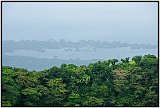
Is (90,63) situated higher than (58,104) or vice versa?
(90,63)

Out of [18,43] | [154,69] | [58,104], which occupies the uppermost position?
[18,43]

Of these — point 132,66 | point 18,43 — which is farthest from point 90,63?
point 18,43

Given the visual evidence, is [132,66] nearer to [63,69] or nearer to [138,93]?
[138,93]

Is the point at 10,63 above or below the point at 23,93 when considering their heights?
above

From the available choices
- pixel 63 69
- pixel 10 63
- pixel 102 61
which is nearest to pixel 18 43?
pixel 10 63

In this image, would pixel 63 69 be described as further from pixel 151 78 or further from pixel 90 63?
pixel 151 78

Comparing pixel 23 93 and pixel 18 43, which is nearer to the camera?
pixel 23 93
